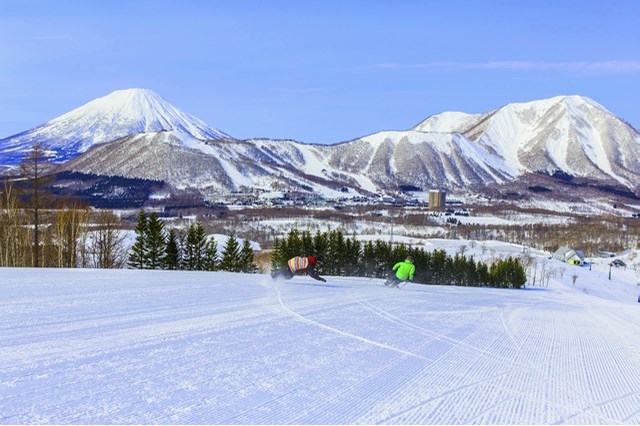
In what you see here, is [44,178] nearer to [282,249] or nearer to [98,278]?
[98,278]

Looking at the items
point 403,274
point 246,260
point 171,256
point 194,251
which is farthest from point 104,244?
point 403,274

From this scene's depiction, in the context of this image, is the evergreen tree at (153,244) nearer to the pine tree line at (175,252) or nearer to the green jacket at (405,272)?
the pine tree line at (175,252)

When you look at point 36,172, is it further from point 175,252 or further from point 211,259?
point 211,259

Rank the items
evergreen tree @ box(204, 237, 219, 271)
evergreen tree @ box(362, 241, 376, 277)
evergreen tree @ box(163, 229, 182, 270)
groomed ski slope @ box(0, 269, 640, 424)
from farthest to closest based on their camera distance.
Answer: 1. evergreen tree @ box(362, 241, 376, 277)
2. evergreen tree @ box(204, 237, 219, 271)
3. evergreen tree @ box(163, 229, 182, 270)
4. groomed ski slope @ box(0, 269, 640, 424)

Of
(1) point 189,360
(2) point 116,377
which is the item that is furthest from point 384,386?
(2) point 116,377

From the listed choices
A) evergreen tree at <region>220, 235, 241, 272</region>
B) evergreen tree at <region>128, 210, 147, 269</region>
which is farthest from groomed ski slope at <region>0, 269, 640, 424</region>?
evergreen tree at <region>220, 235, 241, 272</region>

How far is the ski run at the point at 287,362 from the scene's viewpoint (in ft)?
16.7

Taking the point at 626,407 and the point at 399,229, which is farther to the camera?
the point at 399,229

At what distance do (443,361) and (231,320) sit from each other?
143 inches

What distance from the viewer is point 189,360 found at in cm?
652

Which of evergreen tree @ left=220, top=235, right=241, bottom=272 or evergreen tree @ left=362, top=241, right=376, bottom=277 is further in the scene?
evergreen tree @ left=362, top=241, right=376, bottom=277

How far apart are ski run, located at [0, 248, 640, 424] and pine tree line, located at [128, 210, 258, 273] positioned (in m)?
29.0

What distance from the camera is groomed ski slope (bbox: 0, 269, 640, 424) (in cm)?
509

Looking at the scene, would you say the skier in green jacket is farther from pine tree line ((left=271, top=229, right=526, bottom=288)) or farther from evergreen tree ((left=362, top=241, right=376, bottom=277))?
evergreen tree ((left=362, top=241, right=376, bottom=277))
